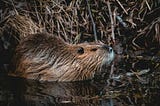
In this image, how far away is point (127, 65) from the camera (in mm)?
5598

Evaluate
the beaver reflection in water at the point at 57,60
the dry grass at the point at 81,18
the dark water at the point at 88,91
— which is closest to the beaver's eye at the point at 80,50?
the beaver reflection in water at the point at 57,60

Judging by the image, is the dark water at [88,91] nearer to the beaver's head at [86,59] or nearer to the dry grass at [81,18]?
the beaver's head at [86,59]

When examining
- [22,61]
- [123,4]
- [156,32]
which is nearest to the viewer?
[22,61]

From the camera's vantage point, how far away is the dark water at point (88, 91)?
457 cm

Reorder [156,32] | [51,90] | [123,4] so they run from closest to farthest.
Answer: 1. [51,90]
2. [156,32]
3. [123,4]

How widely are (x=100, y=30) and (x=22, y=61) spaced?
1.19m

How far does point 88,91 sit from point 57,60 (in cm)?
57

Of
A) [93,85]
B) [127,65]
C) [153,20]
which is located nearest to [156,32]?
[153,20]

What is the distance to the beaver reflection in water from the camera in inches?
209

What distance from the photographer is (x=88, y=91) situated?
16.2 ft

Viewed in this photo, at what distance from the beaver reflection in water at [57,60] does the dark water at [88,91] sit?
10 cm

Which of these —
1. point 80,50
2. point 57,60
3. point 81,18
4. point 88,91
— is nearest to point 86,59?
point 80,50

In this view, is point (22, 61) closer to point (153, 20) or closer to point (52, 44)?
point (52, 44)

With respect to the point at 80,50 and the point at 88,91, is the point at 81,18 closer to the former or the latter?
the point at 80,50
